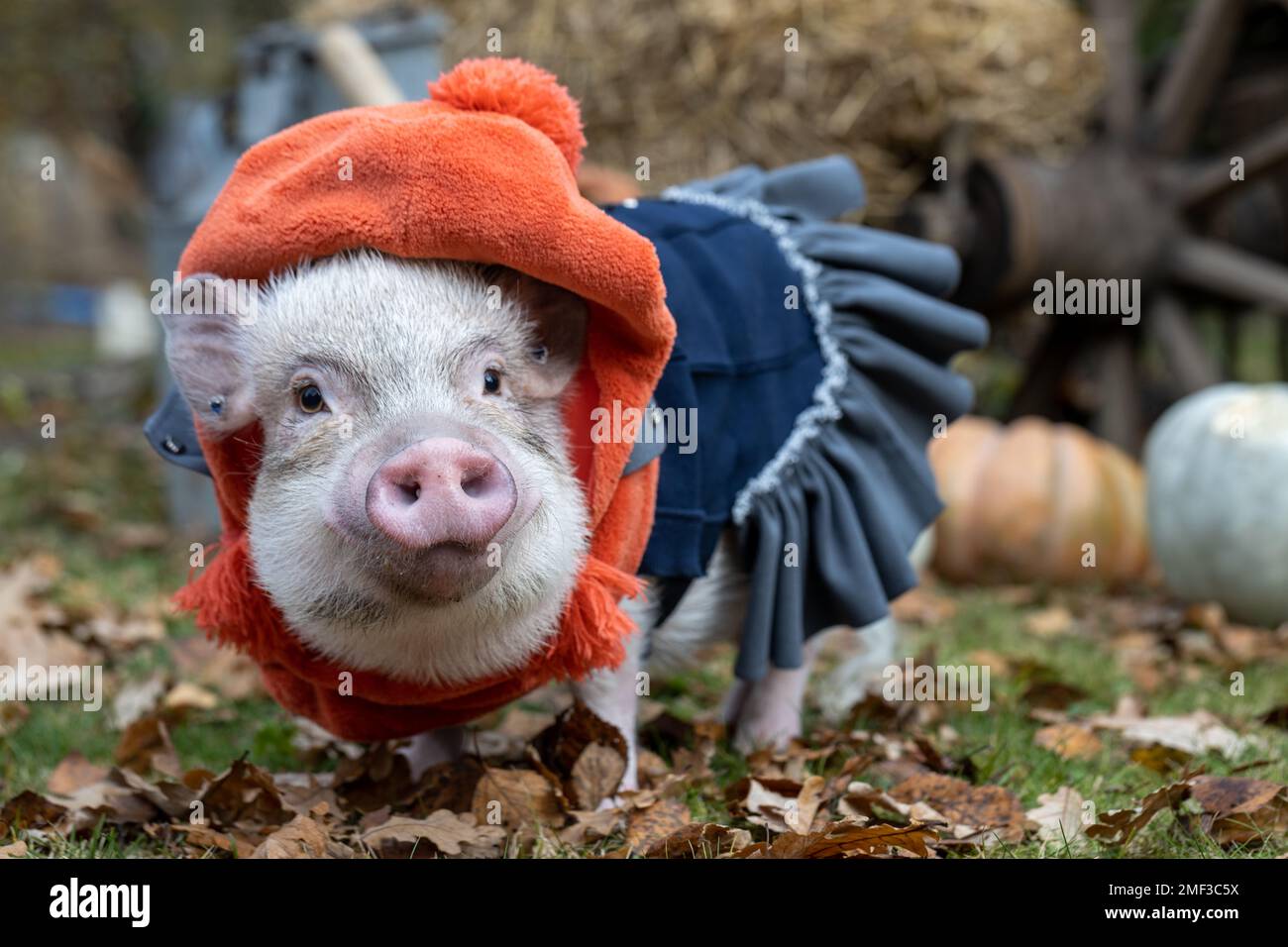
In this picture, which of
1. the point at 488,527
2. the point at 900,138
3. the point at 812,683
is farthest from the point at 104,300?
the point at 488,527

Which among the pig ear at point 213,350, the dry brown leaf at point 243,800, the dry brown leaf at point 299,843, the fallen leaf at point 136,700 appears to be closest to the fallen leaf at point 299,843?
the dry brown leaf at point 299,843

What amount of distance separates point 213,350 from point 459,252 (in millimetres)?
384

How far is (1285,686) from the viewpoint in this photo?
2898 millimetres

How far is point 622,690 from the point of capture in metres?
2.11

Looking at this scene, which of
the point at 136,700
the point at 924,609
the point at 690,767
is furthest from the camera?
the point at 924,609

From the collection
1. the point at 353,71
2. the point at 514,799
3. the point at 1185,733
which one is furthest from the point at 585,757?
Answer: the point at 353,71

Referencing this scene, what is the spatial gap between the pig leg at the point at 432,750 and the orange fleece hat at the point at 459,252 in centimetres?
21

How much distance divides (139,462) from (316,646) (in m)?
3.93

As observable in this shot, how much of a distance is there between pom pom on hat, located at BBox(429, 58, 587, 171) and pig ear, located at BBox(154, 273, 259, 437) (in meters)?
0.40

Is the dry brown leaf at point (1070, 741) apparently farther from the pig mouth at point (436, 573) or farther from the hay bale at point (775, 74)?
the hay bale at point (775, 74)

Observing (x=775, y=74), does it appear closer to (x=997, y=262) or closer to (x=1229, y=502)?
(x=997, y=262)

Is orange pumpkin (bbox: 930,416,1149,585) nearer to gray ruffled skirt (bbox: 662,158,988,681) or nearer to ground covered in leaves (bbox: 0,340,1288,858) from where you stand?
ground covered in leaves (bbox: 0,340,1288,858)

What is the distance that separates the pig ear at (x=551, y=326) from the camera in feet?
6.11

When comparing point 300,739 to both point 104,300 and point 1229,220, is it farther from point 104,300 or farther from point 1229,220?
point 104,300
